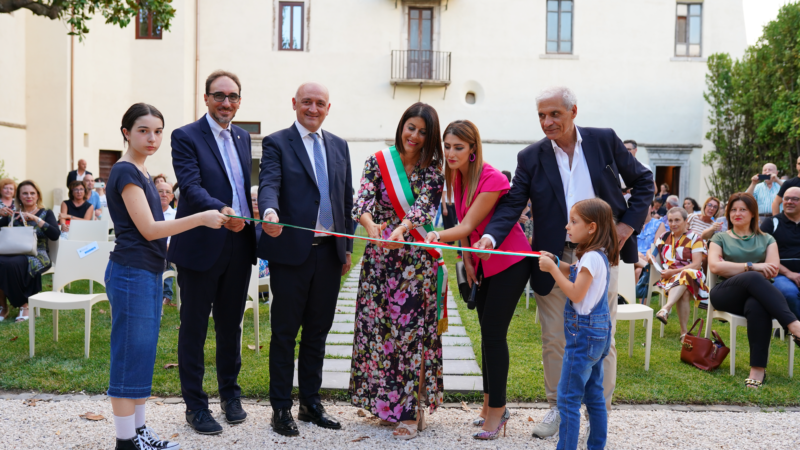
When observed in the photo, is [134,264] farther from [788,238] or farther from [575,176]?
[788,238]

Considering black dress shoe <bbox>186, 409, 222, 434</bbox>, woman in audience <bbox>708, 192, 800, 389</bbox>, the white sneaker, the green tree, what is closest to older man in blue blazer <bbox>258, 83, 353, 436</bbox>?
black dress shoe <bbox>186, 409, 222, 434</bbox>

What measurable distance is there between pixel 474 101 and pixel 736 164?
307 inches

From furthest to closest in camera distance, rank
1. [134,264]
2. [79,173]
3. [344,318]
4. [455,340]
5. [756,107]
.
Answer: [756,107]
[79,173]
[344,318]
[455,340]
[134,264]

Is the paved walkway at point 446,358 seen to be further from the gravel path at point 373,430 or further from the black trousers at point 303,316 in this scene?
the black trousers at point 303,316

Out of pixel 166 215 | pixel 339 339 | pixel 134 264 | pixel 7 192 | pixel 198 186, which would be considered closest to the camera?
pixel 134 264

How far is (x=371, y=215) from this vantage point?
3.52 meters

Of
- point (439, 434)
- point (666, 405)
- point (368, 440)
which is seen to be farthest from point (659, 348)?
point (368, 440)

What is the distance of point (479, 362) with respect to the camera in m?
5.11

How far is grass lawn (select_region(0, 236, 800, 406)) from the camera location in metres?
4.29

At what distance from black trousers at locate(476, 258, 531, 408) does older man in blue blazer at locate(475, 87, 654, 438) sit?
0.50 feet

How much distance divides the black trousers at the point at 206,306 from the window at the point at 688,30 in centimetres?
1891

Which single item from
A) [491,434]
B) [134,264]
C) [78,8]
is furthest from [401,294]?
[78,8]

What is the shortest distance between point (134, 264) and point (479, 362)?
3.00m

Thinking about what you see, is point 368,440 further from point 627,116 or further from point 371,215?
point 627,116
